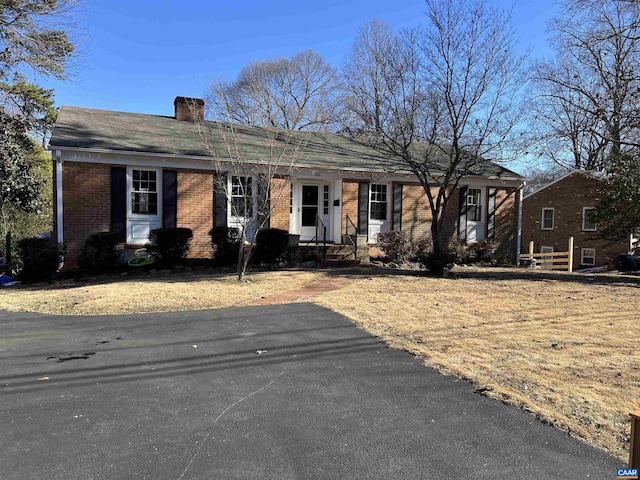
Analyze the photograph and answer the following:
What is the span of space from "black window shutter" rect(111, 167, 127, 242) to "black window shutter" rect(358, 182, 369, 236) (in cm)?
806

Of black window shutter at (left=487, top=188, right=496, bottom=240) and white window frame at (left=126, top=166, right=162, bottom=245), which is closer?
white window frame at (left=126, top=166, right=162, bottom=245)

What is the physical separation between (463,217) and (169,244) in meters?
11.7

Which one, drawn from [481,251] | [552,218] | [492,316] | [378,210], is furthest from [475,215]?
[552,218]

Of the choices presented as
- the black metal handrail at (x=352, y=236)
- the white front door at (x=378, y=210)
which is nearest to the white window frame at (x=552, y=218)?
the white front door at (x=378, y=210)

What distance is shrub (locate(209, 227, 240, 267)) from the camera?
1389cm

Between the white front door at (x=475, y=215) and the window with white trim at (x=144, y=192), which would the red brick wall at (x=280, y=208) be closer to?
the window with white trim at (x=144, y=192)

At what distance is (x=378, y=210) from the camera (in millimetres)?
17312

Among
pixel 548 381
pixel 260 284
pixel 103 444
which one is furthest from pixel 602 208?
pixel 103 444

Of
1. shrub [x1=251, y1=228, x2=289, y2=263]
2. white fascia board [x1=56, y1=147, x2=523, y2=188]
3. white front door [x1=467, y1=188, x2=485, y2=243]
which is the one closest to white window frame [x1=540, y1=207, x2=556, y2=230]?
white front door [x1=467, y1=188, x2=485, y2=243]

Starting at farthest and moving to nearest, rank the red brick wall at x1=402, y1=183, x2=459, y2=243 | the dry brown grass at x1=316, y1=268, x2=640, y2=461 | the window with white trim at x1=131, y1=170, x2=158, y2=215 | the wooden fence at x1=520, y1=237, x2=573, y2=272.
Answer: the wooden fence at x1=520, y1=237, x2=573, y2=272 → the red brick wall at x1=402, y1=183, x2=459, y2=243 → the window with white trim at x1=131, y1=170, x2=158, y2=215 → the dry brown grass at x1=316, y1=268, x2=640, y2=461

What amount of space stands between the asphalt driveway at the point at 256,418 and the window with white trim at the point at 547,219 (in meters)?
26.8

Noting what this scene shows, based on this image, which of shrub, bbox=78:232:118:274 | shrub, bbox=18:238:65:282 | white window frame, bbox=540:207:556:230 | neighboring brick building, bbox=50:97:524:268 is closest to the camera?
shrub, bbox=18:238:65:282

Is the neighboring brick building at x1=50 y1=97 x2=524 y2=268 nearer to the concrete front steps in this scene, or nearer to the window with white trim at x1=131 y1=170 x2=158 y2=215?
the window with white trim at x1=131 y1=170 x2=158 y2=215

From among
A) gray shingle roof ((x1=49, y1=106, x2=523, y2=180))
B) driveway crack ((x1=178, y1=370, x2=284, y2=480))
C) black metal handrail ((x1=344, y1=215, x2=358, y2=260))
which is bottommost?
driveway crack ((x1=178, y1=370, x2=284, y2=480))
